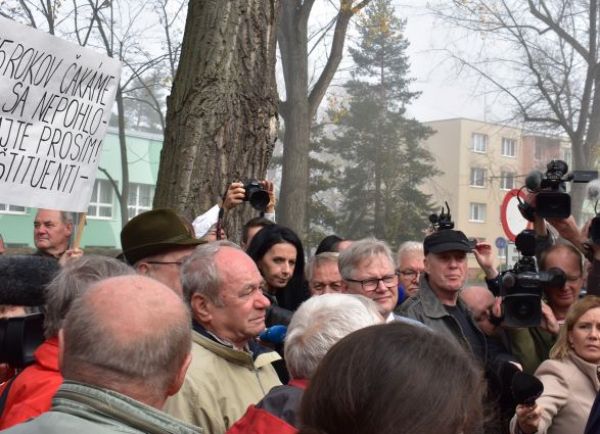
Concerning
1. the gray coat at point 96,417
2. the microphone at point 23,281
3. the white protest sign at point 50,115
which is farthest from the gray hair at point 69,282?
the white protest sign at point 50,115

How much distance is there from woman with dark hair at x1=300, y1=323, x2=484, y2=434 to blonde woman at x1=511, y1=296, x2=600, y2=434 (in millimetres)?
2146

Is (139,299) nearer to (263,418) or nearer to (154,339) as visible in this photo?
(154,339)

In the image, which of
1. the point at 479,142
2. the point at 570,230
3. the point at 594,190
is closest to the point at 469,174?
the point at 479,142

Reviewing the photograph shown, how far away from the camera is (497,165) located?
59.8 meters

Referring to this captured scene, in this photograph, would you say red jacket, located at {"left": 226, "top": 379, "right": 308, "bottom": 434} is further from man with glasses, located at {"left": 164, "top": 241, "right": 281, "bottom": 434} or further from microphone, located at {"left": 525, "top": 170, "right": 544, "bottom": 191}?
microphone, located at {"left": 525, "top": 170, "right": 544, "bottom": 191}

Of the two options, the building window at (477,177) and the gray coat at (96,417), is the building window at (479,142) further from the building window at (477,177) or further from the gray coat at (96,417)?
the gray coat at (96,417)

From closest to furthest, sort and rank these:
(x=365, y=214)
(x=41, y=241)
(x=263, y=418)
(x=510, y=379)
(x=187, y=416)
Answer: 1. (x=263, y=418)
2. (x=187, y=416)
3. (x=510, y=379)
4. (x=41, y=241)
5. (x=365, y=214)

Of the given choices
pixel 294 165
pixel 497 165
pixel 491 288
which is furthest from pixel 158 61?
pixel 497 165

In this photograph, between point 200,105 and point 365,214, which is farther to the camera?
point 365,214

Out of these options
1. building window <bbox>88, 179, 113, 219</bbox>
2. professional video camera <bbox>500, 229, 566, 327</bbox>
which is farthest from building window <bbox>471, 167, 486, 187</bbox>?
professional video camera <bbox>500, 229, 566, 327</bbox>

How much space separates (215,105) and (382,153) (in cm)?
3481

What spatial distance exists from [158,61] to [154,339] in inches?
783

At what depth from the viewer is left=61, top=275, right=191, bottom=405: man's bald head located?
1.96 metres

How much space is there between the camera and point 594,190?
5.09m
